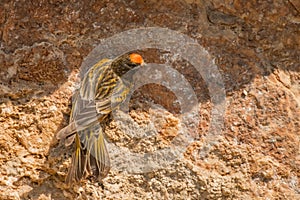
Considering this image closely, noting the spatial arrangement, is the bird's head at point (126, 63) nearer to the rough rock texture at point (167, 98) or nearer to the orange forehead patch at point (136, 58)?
the orange forehead patch at point (136, 58)

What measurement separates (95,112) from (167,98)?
515 millimetres

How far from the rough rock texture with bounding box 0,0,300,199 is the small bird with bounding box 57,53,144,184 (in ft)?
0.27

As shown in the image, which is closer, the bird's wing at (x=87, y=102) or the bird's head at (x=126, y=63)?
the bird's wing at (x=87, y=102)

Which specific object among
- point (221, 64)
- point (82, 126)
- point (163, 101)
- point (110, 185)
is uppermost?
point (221, 64)

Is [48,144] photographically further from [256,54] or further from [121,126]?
[256,54]

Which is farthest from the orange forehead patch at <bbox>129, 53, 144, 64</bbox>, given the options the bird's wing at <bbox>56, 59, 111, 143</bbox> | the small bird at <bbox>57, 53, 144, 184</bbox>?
the bird's wing at <bbox>56, 59, 111, 143</bbox>

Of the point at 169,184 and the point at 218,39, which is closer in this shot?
the point at 169,184

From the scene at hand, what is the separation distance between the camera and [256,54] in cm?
446

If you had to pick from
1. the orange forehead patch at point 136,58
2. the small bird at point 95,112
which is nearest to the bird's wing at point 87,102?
the small bird at point 95,112

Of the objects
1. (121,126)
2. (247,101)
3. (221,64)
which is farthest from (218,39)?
(121,126)

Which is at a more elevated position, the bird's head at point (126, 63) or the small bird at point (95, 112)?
the bird's head at point (126, 63)

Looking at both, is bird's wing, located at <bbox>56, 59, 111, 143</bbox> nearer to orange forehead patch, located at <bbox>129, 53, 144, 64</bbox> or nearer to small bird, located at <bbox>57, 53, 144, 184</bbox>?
small bird, located at <bbox>57, 53, 144, 184</bbox>

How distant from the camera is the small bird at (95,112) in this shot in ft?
13.1

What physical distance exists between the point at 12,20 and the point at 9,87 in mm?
504
